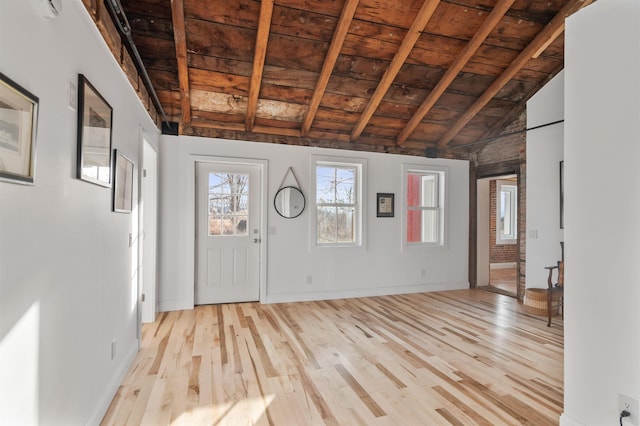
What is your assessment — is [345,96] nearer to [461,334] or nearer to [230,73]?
[230,73]

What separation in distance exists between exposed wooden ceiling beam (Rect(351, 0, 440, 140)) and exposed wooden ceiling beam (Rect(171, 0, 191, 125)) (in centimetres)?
221

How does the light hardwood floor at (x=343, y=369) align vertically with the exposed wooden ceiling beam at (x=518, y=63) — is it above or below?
below

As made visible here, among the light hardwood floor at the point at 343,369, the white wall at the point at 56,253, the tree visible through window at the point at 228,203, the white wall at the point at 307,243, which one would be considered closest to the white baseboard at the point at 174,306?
the white wall at the point at 307,243

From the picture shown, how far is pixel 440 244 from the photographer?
223 inches

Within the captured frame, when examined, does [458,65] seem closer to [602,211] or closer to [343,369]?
[602,211]

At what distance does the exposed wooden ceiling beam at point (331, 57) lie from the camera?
3.06 meters

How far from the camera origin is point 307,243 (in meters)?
4.85

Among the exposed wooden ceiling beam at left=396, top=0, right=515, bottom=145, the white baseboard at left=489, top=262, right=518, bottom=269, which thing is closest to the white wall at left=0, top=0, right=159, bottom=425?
the exposed wooden ceiling beam at left=396, top=0, right=515, bottom=145

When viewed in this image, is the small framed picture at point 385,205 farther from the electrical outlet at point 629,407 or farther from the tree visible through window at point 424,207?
the electrical outlet at point 629,407

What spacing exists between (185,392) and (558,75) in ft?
18.3

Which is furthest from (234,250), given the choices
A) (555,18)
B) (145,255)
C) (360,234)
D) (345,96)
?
(555,18)

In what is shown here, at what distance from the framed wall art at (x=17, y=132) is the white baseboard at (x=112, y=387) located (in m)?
1.49

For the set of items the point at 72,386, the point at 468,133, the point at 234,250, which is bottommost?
the point at 72,386

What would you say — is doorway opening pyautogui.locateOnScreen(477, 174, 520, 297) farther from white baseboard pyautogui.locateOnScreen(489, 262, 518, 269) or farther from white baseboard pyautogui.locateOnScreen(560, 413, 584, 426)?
white baseboard pyautogui.locateOnScreen(560, 413, 584, 426)
